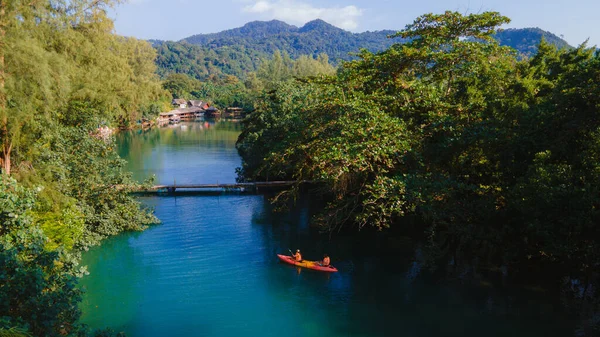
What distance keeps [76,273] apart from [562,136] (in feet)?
34.9

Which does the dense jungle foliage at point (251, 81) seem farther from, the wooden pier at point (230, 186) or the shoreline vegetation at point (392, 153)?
the shoreline vegetation at point (392, 153)

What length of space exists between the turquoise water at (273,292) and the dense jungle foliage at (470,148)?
1.35 m

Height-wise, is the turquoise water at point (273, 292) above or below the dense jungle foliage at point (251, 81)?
below

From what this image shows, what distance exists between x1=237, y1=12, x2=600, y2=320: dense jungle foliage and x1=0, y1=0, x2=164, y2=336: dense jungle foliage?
672 centimetres

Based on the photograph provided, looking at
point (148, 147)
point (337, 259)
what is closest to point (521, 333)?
point (337, 259)

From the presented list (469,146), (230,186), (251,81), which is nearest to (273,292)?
(469,146)

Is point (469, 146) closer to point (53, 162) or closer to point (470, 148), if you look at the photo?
point (470, 148)

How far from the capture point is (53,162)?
1420 cm

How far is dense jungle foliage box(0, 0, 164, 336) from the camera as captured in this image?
6777 mm

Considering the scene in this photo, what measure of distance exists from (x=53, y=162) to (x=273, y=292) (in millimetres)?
8336

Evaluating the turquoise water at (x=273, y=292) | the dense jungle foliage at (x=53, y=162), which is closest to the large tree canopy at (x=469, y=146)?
the turquoise water at (x=273, y=292)

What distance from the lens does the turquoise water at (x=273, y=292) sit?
10656 mm

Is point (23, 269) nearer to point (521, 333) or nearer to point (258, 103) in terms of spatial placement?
point (521, 333)

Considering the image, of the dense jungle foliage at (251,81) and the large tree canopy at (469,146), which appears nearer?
the large tree canopy at (469,146)
